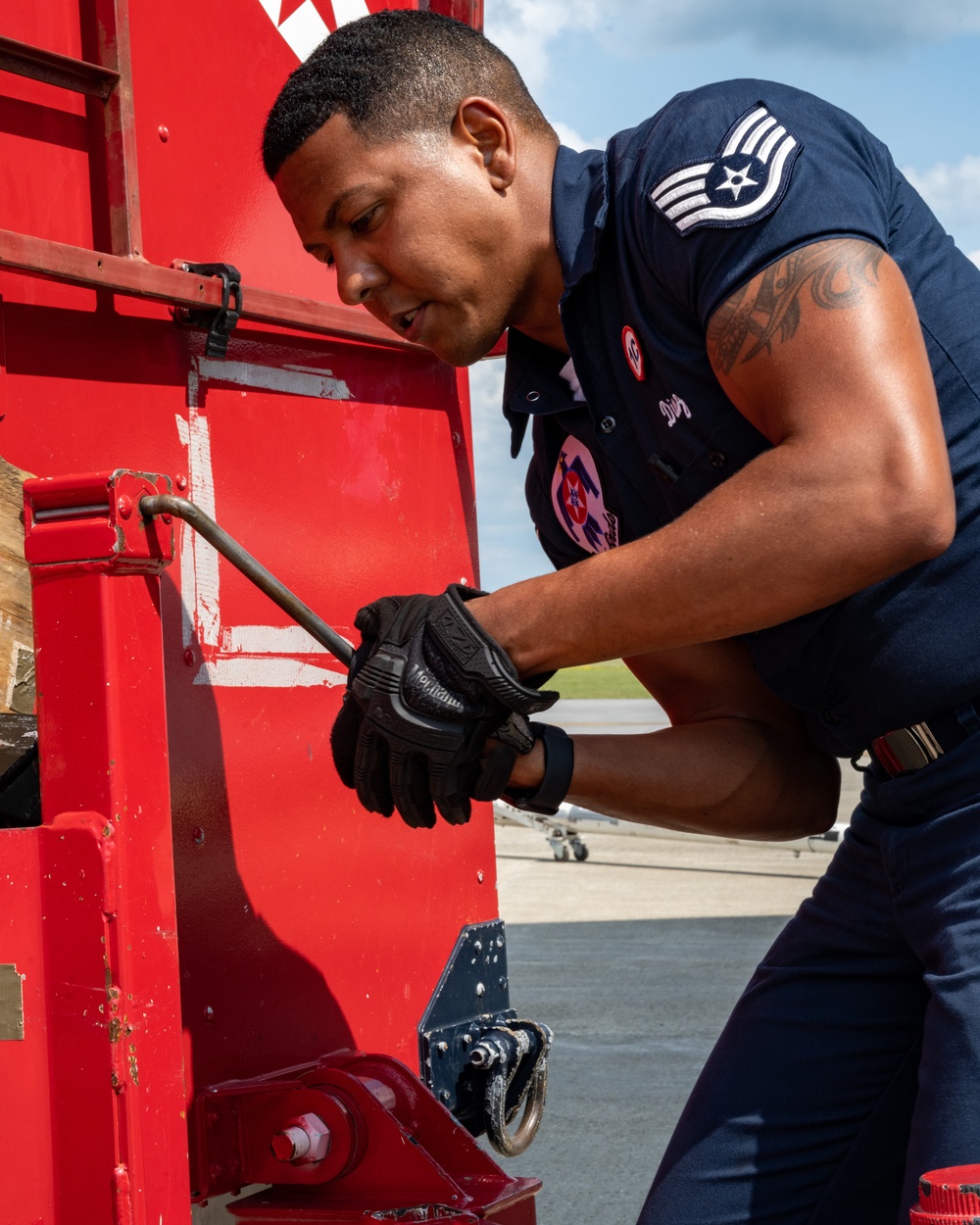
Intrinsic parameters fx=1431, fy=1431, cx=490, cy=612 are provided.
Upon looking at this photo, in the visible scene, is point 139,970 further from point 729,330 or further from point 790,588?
point 729,330

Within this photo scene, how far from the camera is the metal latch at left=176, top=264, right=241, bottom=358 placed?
2.01 meters

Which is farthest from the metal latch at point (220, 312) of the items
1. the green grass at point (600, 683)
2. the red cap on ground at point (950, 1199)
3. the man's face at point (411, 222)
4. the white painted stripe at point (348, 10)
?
the green grass at point (600, 683)

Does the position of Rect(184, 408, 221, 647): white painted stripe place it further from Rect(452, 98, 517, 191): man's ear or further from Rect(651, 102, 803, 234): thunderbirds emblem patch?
Rect(651, 102, 803, 234): thunderbirds emblem patch

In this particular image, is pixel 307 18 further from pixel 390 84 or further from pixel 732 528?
pixel 732 528

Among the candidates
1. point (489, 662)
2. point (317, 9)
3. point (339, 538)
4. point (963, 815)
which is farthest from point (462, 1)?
point (963, 815)

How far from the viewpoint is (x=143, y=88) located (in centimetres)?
203

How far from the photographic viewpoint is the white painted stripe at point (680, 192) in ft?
5.20

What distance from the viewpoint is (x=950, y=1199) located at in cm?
140

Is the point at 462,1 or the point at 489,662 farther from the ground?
the point at 462,1

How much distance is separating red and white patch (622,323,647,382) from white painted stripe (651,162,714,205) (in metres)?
0.20

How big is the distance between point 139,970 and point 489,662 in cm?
50

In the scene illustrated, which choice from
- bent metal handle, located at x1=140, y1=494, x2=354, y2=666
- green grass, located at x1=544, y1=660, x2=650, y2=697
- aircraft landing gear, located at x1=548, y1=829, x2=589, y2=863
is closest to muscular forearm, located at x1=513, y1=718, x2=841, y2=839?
bent metal handle, located at x1=140, y1=494, x2=354, y2=666

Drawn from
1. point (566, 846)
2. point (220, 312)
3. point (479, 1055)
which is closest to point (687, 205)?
point (220, 312)

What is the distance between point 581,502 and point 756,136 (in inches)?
27.6
